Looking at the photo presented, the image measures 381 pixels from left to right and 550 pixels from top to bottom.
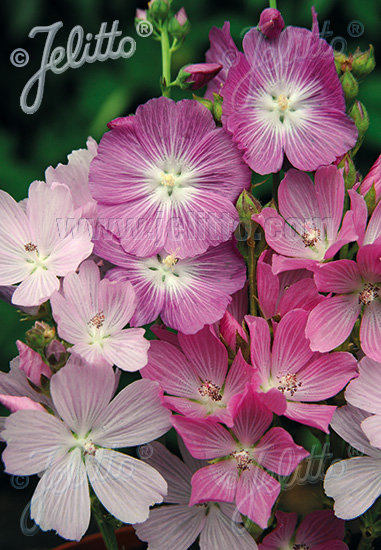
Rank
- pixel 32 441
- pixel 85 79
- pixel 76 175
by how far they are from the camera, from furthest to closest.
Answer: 1. pixel 85 79
2. pixel 76 175
3. pixel 32 441

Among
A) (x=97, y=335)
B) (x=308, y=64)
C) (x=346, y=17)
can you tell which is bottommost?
(x=97, y=335)

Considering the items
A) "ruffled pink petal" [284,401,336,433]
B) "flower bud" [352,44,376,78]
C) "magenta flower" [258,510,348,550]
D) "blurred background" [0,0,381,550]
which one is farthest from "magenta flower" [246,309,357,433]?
"blurred background" [0,0,381,550]

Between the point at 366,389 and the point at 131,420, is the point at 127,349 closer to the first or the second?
the point at 131,420

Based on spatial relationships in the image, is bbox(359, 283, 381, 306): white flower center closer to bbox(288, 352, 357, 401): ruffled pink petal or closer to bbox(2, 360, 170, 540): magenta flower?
bbox(288, 352, 357, 401): ruffled pink petal

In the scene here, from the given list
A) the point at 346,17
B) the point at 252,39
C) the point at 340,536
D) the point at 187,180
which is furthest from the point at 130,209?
the point at 346,17

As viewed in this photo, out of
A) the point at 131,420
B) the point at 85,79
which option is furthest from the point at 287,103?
the point at 85,79

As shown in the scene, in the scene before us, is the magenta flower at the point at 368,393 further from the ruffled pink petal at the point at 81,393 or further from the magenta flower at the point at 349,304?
the ruffled pink petal at the point at 81,393

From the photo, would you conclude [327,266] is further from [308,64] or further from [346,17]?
[346,17]
